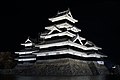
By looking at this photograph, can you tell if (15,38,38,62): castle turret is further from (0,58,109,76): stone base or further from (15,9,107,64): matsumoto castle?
(0,58,109,76): stone base

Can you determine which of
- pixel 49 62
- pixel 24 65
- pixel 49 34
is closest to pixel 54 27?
pixel 49 34

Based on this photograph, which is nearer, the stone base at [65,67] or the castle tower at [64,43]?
the stone base at [65,67]

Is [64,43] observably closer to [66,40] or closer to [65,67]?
[66,40]

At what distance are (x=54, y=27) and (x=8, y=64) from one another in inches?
619

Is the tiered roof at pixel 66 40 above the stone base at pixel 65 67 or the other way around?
above

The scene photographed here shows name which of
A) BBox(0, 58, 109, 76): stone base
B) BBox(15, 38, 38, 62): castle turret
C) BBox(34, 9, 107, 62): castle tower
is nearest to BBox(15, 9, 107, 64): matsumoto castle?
BBox(34, 9, 107, 62): castle tower

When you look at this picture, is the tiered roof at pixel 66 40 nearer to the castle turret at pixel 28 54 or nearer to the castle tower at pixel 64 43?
the castle tower at pixel 64 43

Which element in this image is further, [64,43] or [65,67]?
[64,43]

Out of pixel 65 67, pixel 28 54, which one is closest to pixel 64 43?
pixel 65 67

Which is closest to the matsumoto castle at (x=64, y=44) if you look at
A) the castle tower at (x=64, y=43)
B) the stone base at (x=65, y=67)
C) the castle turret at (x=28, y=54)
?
the castle tower at (x=64, y=43)

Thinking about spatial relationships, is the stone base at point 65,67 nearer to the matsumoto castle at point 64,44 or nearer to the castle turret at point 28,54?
the matsumoto castle at point 64,44

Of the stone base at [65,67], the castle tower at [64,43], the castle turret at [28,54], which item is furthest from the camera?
the castle turret at [28,54]

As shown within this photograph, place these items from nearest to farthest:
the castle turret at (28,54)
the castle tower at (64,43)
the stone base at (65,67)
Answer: the stone base at (65,67), the castle tower at (64,43), the castle turret at (28,54)

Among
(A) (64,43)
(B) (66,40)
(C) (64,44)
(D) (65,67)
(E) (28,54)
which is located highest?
(B) (66,40)
